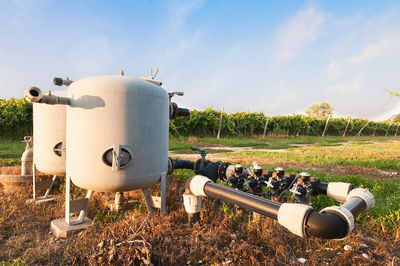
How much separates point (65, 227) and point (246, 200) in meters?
2.23

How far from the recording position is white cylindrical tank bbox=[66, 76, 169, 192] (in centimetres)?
266

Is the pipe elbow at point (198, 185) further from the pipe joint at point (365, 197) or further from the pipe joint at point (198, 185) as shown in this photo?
the pipe joint at point (365, 197)

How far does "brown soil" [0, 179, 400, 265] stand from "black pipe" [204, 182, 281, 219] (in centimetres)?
45

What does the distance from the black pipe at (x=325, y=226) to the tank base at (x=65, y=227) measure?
8.32 ft

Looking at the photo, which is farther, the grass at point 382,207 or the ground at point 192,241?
the grass at point 382,207

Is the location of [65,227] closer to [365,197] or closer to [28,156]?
[28,156]

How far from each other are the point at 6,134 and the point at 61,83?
15.0m

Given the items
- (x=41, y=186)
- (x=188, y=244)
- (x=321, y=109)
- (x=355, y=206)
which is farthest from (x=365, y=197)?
(x=321, y=109)

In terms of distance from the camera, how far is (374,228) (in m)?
2.76

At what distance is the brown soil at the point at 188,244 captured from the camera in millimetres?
2059

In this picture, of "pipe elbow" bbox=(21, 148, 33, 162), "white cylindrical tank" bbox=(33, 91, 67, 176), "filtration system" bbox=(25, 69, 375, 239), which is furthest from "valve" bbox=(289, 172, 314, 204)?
"pipe elbow" bbox=(21, 148, 33, 162)

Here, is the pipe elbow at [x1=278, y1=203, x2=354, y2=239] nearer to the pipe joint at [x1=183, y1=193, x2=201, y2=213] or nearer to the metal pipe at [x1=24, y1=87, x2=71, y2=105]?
the pipe joint at [x1=183, y1=193, x2=201, y2=213]

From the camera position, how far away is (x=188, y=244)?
2.36 meters

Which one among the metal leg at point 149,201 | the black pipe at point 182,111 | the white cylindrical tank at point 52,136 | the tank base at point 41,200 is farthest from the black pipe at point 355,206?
the tank base at point 41,200
